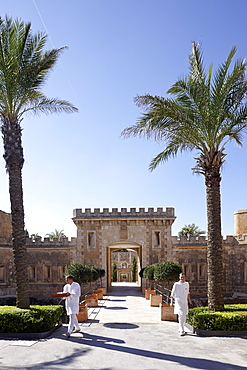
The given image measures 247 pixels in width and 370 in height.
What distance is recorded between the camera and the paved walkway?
7355 mm

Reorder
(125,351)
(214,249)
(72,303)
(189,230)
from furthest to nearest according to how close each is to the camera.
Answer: (189,230), (214,249), (72,303), (125,351)

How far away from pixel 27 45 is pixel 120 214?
17.9m

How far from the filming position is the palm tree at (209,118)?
477 inches

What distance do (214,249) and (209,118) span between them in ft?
15.1

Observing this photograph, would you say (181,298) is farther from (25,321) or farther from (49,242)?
(49,242)

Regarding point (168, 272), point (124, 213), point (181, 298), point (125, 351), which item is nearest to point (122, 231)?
point (124, 213)

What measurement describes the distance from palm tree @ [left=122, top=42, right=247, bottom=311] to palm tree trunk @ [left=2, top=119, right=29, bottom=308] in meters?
4.63

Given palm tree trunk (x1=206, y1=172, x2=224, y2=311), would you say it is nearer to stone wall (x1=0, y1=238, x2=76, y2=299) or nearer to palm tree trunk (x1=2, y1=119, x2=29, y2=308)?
palm tree trunk (x1=2, y1=119, x2=29, y2=308)

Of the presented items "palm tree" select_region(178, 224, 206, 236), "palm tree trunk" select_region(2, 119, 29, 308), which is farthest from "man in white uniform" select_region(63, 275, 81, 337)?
"palm tree" select_region(178, 224, 206, 236)

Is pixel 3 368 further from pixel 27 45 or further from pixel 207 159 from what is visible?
Result: pixel 27 45

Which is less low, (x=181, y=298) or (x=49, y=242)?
(x=49, y=242)

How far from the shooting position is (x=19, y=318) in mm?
10273

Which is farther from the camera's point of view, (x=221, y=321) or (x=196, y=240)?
(x=196, y=240)

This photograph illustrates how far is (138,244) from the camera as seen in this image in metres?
28.4
